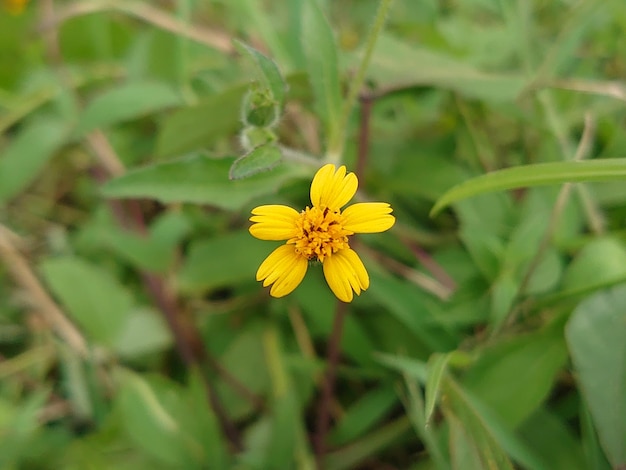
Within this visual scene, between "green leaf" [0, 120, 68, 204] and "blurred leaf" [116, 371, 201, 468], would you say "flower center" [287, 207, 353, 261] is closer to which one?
"blurred leaf" [116, 371, 201, 468]

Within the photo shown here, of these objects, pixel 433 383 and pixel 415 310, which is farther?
pixel 415 310

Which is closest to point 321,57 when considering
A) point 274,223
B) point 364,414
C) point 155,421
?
point 274,223

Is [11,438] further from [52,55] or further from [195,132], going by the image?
[52,55]

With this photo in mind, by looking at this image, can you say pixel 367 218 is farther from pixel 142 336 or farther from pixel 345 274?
pixel 142 336

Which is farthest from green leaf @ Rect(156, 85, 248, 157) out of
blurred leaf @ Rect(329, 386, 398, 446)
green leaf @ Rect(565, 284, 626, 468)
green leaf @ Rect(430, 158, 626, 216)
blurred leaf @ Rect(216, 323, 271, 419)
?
green leaf @ Rect(565, 284, 626, 468)

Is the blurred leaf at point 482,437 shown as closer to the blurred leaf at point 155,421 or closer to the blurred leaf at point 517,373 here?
the blurred leaf at point 517,373

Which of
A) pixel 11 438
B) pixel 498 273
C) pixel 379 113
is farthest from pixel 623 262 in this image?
pixel 11 438
